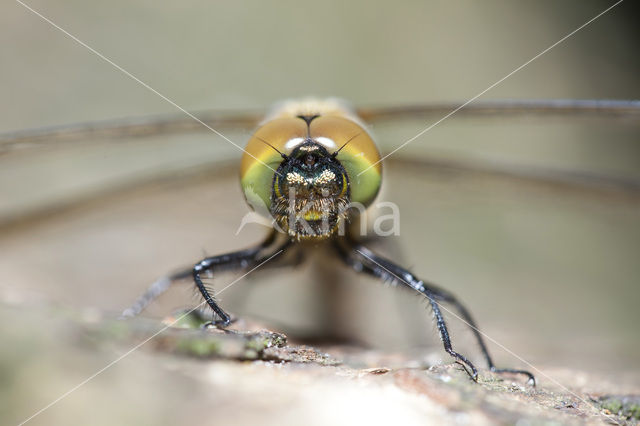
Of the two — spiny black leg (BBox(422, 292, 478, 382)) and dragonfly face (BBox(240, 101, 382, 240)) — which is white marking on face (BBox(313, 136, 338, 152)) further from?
spiny black leg (BBox(422, 292, 478, 382))

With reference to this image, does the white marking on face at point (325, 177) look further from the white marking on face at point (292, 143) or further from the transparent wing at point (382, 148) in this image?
the transparent wing at point (382, 148)

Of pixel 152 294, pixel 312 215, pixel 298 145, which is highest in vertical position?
pixel 298 145

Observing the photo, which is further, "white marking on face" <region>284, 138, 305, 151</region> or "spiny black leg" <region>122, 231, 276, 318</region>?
"spiny black leg" <region>122, 231, 276, 318</region>

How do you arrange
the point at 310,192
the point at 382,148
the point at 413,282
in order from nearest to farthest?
the point at 310,192
the point at 413,282
the point at 382,148

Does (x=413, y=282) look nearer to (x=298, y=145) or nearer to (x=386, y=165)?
(x=298, y=145)

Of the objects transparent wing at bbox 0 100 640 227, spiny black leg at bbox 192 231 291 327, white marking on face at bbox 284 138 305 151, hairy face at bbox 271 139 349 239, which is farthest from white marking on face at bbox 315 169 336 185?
transparent wing at bbox 0 100 640 227

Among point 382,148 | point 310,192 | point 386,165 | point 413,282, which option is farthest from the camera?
point 386,165

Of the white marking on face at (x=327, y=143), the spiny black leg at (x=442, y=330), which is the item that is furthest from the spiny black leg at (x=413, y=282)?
the white marking on face at (x=327, y=143)

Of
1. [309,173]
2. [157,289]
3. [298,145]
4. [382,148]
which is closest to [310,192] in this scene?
[309,173]

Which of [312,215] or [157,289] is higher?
[312,215]
